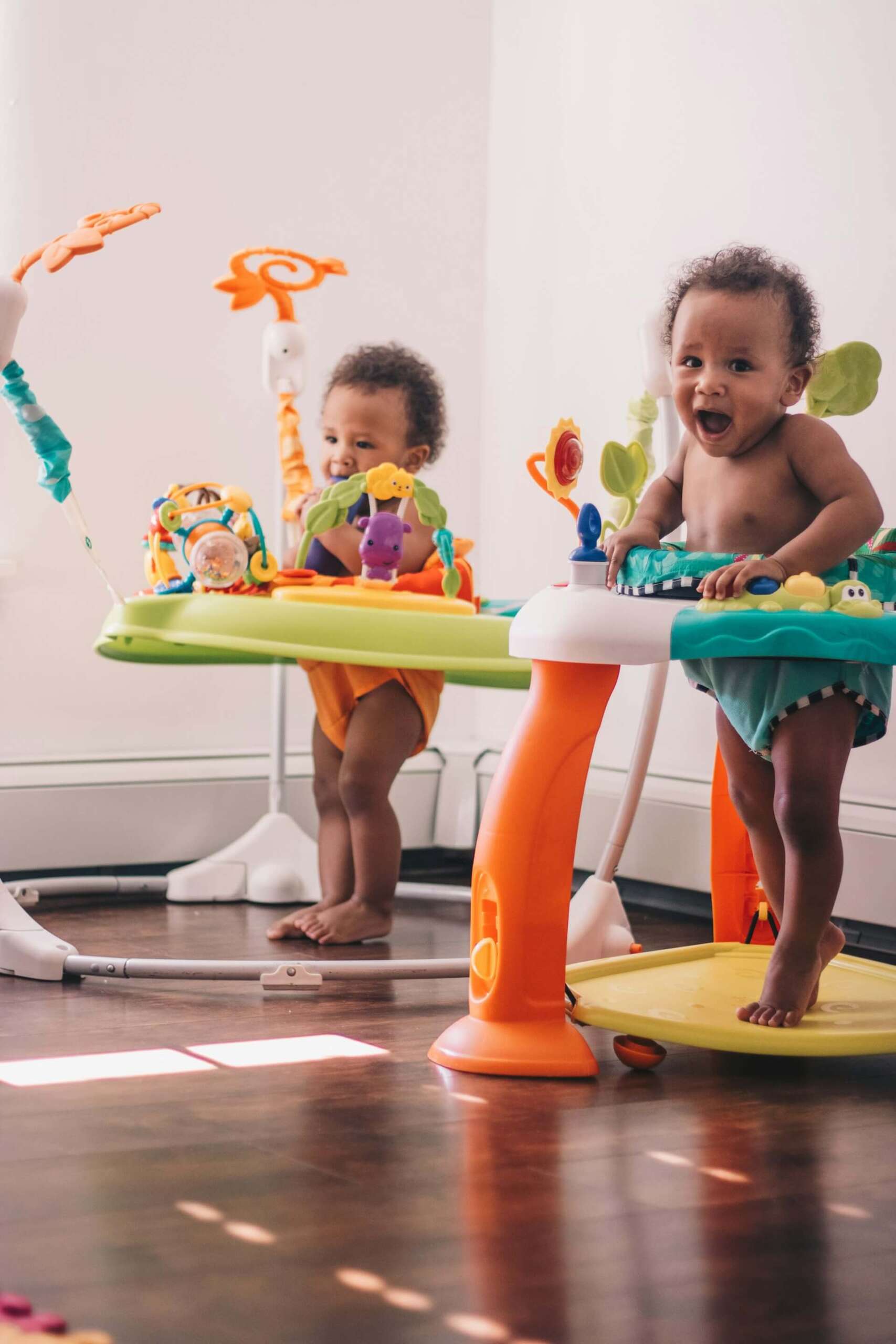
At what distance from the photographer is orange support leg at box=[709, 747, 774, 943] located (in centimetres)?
167

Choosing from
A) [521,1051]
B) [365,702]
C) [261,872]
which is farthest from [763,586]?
[261,872]

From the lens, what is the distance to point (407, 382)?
204 centimetres

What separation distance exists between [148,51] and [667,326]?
1275 millimetres

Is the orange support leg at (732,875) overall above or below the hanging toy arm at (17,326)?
below

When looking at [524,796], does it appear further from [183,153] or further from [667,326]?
[183,153]

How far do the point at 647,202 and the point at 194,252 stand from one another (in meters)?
0.68

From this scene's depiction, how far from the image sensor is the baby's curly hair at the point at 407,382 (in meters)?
2.03

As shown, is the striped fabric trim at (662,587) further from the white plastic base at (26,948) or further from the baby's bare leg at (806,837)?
the white plastic base at (26,948)

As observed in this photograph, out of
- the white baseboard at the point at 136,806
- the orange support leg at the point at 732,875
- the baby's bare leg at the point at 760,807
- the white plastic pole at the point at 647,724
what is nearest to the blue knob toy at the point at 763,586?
the baby's bare leg at the point at 760,807

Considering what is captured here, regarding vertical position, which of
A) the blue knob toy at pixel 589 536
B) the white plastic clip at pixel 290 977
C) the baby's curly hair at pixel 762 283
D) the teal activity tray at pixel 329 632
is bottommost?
the white plastic clip at pixel 290 977

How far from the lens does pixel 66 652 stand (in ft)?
7.59

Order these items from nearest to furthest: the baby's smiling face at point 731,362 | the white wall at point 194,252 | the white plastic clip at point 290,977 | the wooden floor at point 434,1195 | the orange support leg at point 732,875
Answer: the wooden floor at point 434,1195 → the baby's smiling face at point 731,362 → the white plastic clip at point 290,977 → the orange support leg at point 732,875 → the white wall at point 194,252

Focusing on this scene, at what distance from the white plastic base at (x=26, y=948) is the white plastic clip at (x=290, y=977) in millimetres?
208

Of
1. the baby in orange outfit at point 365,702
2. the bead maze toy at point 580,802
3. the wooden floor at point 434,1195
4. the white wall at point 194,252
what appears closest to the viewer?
the wooden floor at point 434,1195
